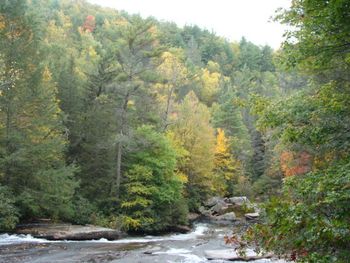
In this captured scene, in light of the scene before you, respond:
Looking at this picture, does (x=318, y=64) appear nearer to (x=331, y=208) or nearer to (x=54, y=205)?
(x=331, y=208)

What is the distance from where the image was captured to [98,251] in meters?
17.5

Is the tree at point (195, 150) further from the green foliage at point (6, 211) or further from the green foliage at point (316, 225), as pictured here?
the green foliage at point (316, 225)

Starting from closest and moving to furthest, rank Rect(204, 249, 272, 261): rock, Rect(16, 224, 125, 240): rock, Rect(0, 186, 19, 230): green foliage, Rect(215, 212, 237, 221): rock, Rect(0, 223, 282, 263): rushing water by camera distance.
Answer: Rect(0, 223, 282, 263): rushing water < Rect(204, 249, 272, 261): rock < Rect(0, 186, 19, 230): green foliage < Rect(16, 224, 125, 240): rock < Rect(215, 212, 237, 221): rock

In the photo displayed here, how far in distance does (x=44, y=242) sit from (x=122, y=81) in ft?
46.1

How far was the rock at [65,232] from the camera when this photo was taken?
2061cm

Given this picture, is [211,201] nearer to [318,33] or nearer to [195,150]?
[195,150]

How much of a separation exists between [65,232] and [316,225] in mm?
17788

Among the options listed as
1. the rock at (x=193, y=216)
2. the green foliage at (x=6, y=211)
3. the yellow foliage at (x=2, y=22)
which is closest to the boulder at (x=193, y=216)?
the rock at (x=193, y=216)

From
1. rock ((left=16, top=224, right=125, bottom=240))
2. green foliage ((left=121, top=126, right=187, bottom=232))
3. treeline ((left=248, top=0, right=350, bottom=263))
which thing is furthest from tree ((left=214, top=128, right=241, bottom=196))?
treeline ((left=248, top=0, right=350, bottom=263))

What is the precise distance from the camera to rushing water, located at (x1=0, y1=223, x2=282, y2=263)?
1580cm

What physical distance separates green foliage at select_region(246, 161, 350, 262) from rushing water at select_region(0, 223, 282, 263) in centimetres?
1066

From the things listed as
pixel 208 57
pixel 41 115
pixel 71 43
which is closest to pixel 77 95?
pixel 41 115

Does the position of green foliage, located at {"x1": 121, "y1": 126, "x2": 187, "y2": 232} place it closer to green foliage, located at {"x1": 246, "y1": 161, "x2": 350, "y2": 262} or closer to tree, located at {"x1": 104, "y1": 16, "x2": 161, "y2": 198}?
tree, located at {"x1": 104, "y1": 16, "x2": 161, "y2": 198}

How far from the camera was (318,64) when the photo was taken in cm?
831
